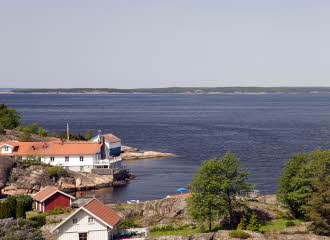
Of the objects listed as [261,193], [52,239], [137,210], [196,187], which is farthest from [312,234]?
[261,193]

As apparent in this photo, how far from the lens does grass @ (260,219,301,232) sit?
38963 millimetres

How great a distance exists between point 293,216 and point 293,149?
216 ft

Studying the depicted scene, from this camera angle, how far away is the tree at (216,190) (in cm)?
3941

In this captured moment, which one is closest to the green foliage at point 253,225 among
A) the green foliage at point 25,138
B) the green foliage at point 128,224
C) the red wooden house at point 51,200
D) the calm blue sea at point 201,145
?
the green foliage at point 128,224

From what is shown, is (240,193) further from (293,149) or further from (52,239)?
(293,149)

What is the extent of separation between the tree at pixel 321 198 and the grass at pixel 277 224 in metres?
1.51

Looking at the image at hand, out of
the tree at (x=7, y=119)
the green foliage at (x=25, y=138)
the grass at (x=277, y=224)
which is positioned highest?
the tree at (x=7, y=119)

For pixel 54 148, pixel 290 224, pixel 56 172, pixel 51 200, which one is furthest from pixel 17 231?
pixel 54 148

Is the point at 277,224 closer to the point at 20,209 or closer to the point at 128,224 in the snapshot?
the point at 128,224

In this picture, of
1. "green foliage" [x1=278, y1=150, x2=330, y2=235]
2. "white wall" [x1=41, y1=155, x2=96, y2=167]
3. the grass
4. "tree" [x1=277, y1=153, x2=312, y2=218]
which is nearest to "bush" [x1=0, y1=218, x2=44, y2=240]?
the grass

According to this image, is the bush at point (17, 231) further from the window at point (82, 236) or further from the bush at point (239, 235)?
the bush at point (239, 235)

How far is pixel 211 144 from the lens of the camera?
386 feet

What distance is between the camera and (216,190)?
4084 centimetres

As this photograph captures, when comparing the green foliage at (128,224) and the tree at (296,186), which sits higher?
the tree at (296,186)
